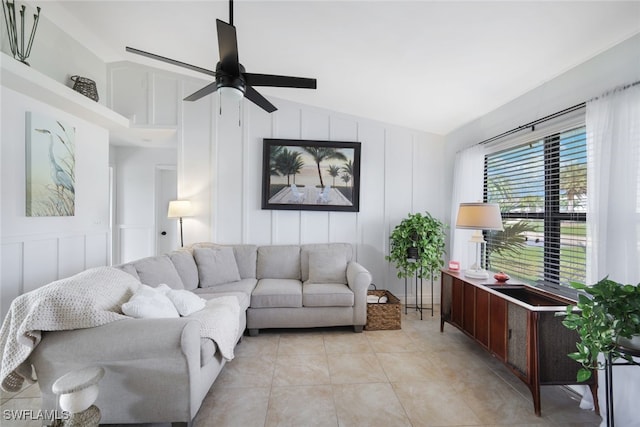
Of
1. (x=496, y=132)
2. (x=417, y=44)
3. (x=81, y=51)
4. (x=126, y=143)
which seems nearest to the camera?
(x=417, y=44)

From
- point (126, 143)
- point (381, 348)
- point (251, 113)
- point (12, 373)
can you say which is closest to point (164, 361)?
point (12, 373)

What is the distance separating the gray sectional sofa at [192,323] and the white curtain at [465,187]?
1.29 metres

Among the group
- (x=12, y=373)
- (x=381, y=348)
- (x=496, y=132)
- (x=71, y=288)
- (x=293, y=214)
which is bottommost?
(x=381, y=348)

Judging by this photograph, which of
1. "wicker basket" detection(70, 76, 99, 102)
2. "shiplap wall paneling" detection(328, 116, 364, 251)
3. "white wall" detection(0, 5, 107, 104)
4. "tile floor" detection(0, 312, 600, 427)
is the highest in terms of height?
"white wall" detection(0, 5, 107, 104)

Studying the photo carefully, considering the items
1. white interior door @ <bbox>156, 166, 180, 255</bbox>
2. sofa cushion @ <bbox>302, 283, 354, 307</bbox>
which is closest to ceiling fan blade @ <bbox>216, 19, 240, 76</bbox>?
sofa cushion @ <bbox>302, 283, 354, 307</bbox>

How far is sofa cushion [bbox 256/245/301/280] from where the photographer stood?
3227 millimetres

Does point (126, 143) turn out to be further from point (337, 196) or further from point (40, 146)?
point (337, 196)

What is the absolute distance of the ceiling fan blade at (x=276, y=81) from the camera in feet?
5.96

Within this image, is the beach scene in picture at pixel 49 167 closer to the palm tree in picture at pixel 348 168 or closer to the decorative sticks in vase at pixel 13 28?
the decorative sticks in vase at pixel 13 28

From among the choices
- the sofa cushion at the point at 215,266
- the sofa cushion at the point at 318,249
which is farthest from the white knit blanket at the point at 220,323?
the sofa cushion at the point at 318,249

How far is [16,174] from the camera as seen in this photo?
2295 millimetres

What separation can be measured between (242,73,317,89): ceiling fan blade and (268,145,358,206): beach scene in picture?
1.59 metres

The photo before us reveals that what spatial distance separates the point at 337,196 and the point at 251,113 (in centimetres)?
163

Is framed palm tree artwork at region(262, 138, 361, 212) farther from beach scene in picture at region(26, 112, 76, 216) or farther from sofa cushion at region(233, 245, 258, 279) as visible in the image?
beach scene in picture at region(26, 112, 76, 216)
